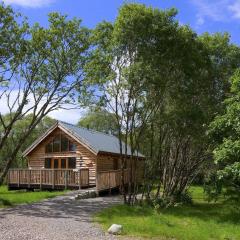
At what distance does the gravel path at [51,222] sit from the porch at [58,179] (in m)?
8.48

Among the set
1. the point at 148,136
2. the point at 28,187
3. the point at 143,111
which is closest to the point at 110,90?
the point at 143,111

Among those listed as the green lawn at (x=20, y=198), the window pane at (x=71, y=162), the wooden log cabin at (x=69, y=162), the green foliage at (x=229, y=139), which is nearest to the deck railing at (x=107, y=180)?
the wooden log cabin at (x=69, y=162)

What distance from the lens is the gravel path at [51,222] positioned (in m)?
12.9

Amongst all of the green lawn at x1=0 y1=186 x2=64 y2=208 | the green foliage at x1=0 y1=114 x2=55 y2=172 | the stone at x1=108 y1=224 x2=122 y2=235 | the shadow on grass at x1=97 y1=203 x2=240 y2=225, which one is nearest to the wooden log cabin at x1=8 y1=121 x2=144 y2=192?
the green lawn at x1=0 y1=186 x2=64 y2=208

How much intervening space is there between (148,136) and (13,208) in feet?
24.2

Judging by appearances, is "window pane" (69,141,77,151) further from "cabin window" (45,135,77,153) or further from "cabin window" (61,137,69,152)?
"cabin window" (61,137,69,152)

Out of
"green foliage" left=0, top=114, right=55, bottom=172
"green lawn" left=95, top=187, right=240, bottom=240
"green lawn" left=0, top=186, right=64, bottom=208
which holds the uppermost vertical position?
"green foliage" left=0, top=114, right=55, bottom=172

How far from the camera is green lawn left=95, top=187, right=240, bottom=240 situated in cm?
1395

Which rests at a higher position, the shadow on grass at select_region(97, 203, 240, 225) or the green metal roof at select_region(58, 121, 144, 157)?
the green metal roof at select_region(58, 121, 144, 157)

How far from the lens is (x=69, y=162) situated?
3553 centimetres

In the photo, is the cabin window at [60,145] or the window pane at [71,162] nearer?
the window pane at [71,162]

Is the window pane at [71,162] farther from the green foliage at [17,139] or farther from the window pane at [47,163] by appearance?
the green foliage at [17,139]

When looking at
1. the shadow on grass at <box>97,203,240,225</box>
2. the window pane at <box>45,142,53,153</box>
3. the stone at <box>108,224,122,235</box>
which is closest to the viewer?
the stone at <box>108,224,122,235</box>

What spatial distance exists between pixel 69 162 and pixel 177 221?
64.6ft
